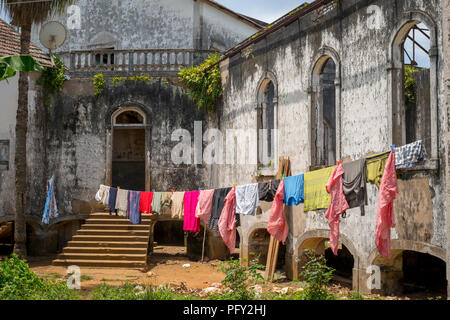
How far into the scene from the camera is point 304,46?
14.0m

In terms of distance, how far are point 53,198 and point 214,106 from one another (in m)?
6.74

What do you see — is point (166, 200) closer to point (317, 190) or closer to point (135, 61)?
point (135, 61)

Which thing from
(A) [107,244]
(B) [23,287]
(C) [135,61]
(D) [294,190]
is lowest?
(B) [23,287]

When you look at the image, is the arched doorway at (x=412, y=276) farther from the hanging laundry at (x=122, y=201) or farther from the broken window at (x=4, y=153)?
the broken window at (x=4, y=153)

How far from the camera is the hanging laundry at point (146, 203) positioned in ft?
55.7

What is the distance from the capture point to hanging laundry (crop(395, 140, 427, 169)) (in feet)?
27.4

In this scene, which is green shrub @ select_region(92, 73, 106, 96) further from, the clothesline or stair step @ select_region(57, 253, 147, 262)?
stair step @ select_region(57, 253, 147, 262)

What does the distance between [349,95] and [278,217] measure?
3.37 metres

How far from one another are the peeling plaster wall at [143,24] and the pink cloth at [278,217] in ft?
40.1

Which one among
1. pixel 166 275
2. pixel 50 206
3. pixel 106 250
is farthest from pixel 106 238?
pixel 50 206

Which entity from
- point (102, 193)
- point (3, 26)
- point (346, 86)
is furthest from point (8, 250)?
point (346, 86)

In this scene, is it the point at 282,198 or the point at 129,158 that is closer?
the point at 282,198

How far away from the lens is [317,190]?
36.1 feet
